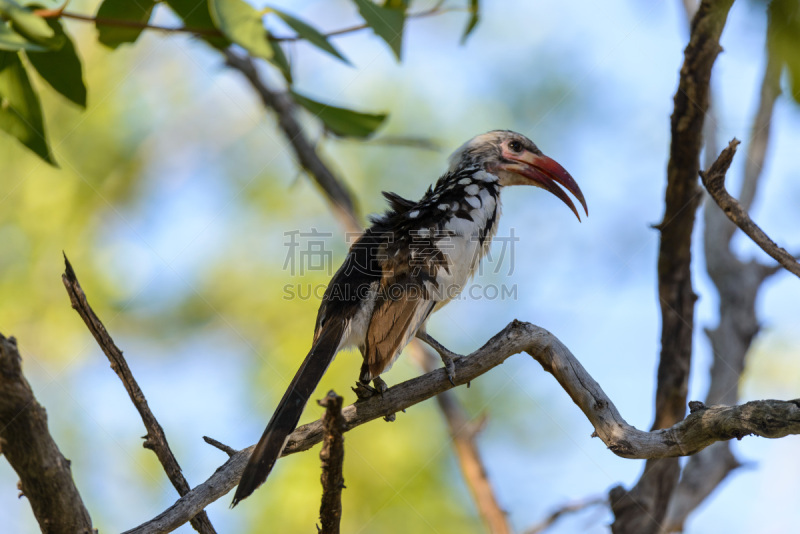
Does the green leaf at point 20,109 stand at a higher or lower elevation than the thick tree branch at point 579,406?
higher

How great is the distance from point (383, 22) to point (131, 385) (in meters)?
1.57

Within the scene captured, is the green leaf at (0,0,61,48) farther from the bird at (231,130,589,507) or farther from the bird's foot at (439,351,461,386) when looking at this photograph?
the bird's foot at (439,351,461,386)

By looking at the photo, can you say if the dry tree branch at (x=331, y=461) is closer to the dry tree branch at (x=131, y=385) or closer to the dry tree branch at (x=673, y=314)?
the dry tree branch at (x=131, y=385)

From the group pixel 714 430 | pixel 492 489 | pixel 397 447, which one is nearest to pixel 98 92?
pixel 397 447

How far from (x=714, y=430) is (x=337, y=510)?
123cm

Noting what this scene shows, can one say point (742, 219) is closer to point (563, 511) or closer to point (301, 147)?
point (563, 511)

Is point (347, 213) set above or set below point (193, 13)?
above

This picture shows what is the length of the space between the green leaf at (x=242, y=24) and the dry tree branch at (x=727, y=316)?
3.67 meters

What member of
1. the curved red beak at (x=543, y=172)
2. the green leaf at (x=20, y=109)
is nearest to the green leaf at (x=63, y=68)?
the green leaf at (x=20, y=109)

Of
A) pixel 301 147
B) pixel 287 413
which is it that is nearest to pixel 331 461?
pixel 287 413

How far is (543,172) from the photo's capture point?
13.2 feet

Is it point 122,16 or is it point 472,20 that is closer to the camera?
point 122,16

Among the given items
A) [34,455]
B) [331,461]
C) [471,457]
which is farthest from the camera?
[471,457]

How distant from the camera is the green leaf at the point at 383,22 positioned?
2.43m
